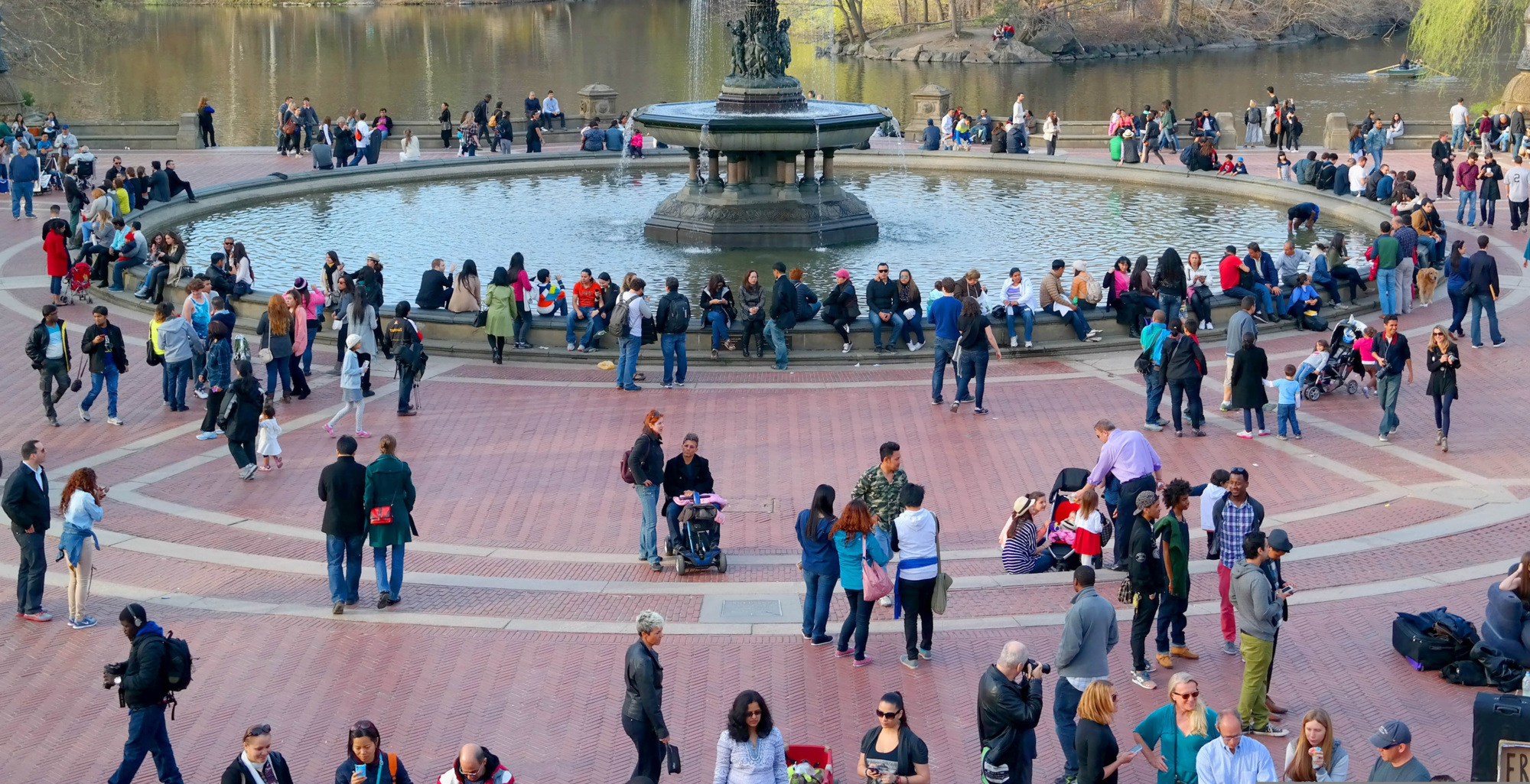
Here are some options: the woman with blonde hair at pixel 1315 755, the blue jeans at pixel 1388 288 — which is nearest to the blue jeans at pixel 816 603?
the woman with blonde hair at pixel 1315 755

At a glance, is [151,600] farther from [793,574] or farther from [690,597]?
[793,574]

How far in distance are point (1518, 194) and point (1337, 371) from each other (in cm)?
1372

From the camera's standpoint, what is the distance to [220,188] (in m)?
36.4

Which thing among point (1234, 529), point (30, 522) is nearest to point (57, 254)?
point (30, 522)

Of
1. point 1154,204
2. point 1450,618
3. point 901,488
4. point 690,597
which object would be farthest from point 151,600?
point 1154,204

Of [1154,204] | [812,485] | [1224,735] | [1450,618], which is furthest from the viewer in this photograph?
[1154,204]

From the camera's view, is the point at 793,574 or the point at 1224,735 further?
the point at 793,574

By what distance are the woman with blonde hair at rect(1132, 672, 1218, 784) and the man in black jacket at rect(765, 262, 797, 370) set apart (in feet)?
42.8

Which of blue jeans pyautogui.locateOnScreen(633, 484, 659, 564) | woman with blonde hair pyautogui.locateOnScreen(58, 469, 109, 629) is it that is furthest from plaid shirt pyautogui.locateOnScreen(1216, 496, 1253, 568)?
woman with blonde hair pyautogui.locateOnScreen(58, 469, 109, 629)

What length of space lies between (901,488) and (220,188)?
2669 centimetres

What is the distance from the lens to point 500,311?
22906 millimetres

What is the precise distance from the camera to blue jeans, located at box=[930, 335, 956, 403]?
2091cm

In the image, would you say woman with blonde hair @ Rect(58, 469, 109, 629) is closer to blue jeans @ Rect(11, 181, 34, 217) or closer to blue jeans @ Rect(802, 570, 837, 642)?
blue jeans @ Rect(802, 570, 837, 642)

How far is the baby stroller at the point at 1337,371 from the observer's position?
21.2 meters
